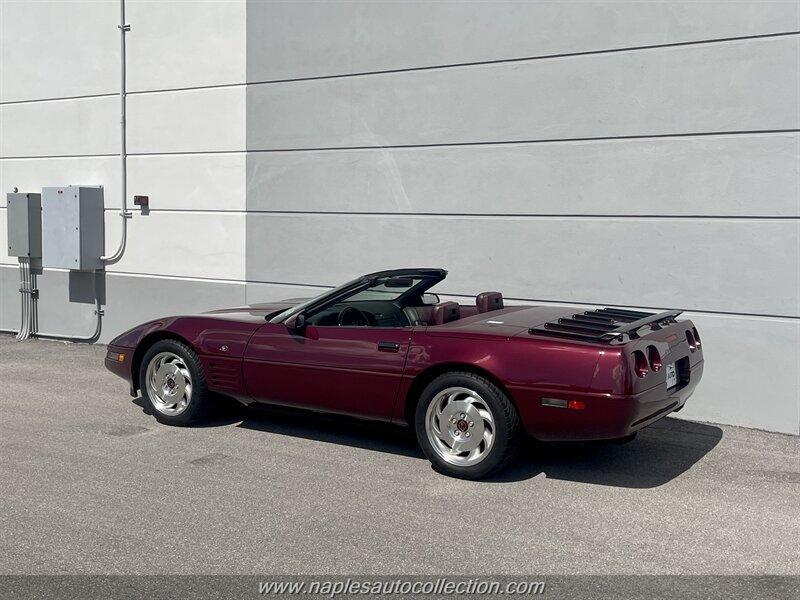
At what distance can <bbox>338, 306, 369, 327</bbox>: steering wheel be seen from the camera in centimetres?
637

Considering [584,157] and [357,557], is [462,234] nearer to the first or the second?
[584,157]

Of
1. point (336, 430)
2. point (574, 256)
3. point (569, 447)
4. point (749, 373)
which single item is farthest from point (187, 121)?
point (749, 373)

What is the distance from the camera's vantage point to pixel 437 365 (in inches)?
225

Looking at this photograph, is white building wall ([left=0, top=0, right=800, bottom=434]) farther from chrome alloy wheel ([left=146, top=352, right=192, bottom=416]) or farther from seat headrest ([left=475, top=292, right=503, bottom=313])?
chrome alloy wheel ([left=146, top=352, right=192, bottom=416])

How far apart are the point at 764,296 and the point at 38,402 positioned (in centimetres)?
643

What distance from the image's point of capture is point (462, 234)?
8.76 meters

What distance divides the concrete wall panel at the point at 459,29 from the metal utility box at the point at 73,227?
2889 millimetres

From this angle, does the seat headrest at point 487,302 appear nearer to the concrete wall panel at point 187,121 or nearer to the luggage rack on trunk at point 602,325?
the luggage rack on trunk at point 602,325

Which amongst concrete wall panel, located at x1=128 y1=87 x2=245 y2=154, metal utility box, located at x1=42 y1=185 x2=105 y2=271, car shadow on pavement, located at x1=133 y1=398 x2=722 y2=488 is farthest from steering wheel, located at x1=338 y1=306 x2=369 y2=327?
metal utility box, located at x1=42 y1=185 x2=105 y2=271

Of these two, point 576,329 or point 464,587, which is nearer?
point 464,587

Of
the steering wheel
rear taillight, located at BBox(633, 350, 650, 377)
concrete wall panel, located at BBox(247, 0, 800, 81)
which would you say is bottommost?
rear taillight, located at BBox(633, 350, 650, 377)

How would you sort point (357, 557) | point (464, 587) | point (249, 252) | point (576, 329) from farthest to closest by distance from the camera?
1. point (249, 252)
2. point (576, 329)
3. point (357, 557)
4. point (464, 587)

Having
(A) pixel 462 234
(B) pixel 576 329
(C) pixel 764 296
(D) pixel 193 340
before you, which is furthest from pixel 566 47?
(D) pixel 193 340

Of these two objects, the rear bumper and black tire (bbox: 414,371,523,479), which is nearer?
the rear bumper
